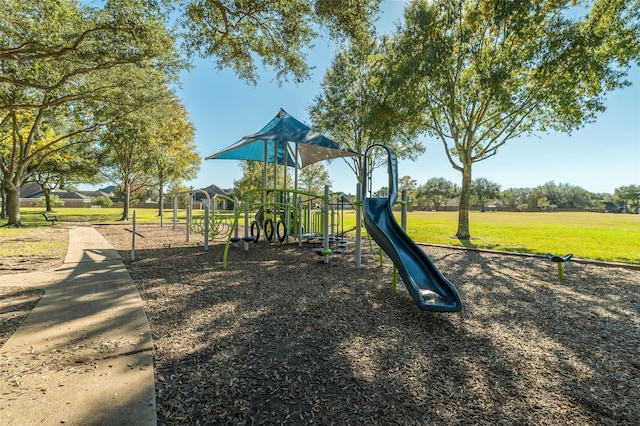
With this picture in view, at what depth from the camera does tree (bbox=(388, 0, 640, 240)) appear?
8938mm

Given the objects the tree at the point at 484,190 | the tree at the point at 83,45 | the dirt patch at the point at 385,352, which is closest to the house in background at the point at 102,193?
the tree at the point at 83,45

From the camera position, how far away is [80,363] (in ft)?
7.67

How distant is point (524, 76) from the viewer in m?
10.6

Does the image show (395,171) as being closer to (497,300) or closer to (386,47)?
(497,300)

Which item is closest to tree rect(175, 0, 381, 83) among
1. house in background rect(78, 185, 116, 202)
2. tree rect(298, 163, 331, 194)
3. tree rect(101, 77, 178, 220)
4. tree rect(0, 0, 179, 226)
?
tree rect(0, 0, 179, 226)

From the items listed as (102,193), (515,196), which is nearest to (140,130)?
(102,193)

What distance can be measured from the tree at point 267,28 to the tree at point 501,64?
3.87m

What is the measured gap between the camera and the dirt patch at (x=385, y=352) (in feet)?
6.36

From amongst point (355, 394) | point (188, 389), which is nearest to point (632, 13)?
point (355, 394)

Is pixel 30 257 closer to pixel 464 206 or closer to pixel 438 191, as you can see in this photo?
pixel 464 206

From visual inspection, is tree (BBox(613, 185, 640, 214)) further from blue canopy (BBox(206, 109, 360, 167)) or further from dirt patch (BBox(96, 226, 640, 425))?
dirt patch (BBox(96, 226, 640, 425))

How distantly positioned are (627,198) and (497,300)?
386 feet

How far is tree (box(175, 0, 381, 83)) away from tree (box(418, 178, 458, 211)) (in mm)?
88935

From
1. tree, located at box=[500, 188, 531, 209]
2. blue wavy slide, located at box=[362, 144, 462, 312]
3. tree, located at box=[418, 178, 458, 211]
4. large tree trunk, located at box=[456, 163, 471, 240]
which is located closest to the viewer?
blue wavy slide, located at box=[362, 144, 462, 312]
